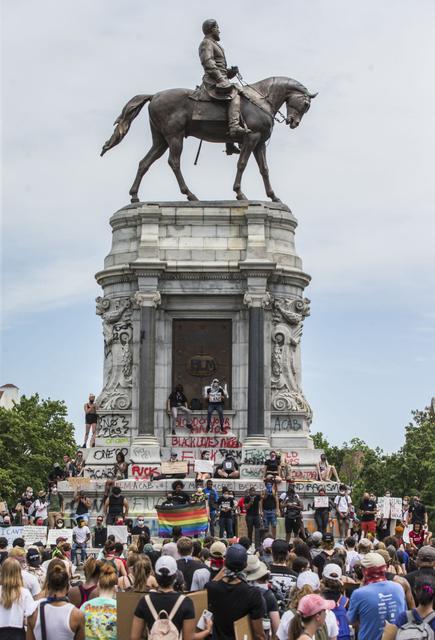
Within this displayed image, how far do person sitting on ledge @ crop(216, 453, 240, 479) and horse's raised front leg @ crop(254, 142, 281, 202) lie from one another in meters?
9.15

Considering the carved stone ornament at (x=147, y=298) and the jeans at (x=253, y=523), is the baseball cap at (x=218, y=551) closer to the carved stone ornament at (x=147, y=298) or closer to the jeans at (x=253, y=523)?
the jeans at (x=253, y=523)

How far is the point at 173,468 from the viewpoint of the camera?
39.5 metres

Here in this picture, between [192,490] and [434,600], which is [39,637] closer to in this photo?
[434,600]

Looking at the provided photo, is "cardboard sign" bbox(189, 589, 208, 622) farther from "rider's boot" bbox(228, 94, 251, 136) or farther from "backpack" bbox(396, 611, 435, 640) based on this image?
"rider's boot" bbox(228, 94, 251, 136)

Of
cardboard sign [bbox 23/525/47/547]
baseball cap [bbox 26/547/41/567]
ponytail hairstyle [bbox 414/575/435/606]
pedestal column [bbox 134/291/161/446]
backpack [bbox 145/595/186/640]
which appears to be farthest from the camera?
pedestal column [bbox 134/291/161/446]

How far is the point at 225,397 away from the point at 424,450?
143ft

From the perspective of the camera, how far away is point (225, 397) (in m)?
41.8

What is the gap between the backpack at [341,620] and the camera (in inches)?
554

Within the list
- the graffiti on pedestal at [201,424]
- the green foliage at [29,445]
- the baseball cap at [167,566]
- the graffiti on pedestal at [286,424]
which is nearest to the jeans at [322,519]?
the graffiti on pedestal at [286,424]

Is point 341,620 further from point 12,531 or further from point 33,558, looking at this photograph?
point 12,531

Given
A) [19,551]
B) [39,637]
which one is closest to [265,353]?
[19,551]

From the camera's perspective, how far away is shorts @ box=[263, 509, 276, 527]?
35.0 meters

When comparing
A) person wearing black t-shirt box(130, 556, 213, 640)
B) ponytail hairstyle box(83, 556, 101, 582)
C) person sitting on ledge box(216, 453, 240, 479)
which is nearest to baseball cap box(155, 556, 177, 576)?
person wearing black t-shirt box(130, 556, 213, 640)

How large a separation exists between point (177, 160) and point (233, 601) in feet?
105
